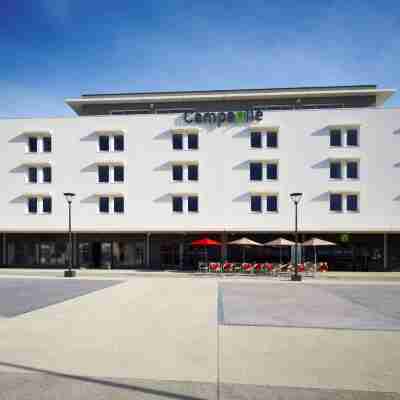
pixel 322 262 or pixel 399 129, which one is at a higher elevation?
pixel 399 129

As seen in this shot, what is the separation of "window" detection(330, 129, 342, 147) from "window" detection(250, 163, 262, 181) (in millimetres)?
7051

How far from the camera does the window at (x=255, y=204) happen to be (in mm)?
30484

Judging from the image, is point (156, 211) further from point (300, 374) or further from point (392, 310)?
point (300, 374)

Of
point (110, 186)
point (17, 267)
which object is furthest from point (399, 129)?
point (17, 267)

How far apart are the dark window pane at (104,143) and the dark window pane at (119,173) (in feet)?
7.25

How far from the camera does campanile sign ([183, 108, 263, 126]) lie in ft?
101

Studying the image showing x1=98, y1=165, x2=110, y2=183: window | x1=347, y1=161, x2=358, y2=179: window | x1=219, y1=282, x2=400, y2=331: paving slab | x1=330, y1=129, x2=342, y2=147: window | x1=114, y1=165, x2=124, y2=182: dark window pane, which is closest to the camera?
x1=219, y1=282, x2=400, y2=331: paving slab

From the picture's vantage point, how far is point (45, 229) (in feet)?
100

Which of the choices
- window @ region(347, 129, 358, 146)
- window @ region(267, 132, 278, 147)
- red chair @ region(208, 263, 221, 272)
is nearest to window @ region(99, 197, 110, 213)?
red chair @ region(208, 263, 221, 272)

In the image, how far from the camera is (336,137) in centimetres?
3070

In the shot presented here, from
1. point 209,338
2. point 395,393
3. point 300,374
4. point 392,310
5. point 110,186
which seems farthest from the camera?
point 110,186

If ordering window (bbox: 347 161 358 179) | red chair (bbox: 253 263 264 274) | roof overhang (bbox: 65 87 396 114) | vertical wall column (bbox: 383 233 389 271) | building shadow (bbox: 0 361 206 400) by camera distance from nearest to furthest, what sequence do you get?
building shadow (bbox: 0 361 206 400), red chair (bbox: 253 263 264 274), vertical wall column (bbox: 383 233 389 271), window (bbox: 347 161 358 179), roof overhang (bbox: 65 87 396 114)

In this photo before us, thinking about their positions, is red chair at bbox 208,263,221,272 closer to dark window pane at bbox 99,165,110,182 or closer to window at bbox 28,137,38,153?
dark window pane at bbox 99,165,110,182

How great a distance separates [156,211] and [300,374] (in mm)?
25311
